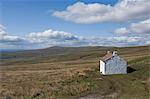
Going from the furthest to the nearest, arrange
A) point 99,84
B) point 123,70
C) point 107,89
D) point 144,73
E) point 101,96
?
point 123,70
point 144,73
point 99,84
point 107,89
point 101,96

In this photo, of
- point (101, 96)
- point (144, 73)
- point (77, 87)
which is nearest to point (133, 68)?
point (144, 73)

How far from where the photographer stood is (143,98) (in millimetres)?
35906

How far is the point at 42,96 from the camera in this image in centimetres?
3959

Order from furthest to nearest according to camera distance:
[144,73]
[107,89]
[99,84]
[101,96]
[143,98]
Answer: [144,73] < [99,84] < [107,89] < [101,96] < [143,98]

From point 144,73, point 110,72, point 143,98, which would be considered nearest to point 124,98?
point 143,98

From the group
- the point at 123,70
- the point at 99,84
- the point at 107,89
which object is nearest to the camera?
the point at 107,89

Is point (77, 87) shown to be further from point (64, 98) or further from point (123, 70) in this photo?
point (123, 70)

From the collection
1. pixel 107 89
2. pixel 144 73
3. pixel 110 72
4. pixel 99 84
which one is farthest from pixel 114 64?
pixel 107 89

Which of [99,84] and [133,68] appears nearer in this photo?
[99,84]

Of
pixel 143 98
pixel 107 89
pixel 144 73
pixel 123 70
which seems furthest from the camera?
pixel 123 70

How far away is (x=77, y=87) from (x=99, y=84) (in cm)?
565

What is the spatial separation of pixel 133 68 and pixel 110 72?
7.63 meters

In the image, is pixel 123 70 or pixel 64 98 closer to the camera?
pixel 64 98

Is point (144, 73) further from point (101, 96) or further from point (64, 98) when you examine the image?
point (64, 98)
